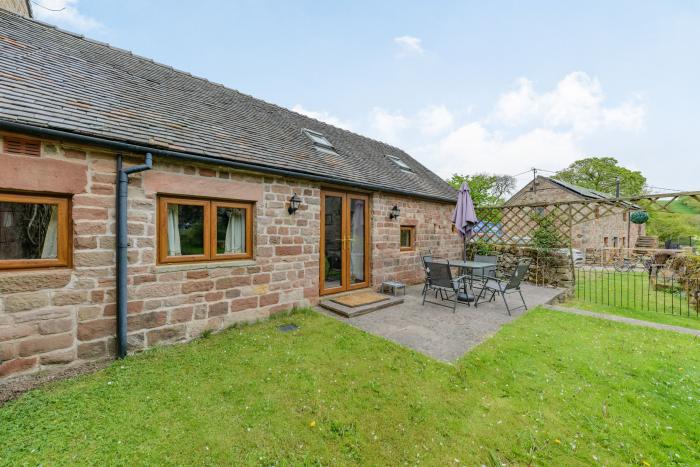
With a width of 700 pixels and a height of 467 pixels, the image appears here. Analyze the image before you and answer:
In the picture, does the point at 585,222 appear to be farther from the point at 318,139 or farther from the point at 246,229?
the point at 246,229

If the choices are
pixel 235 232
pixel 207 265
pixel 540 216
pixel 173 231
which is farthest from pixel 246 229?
pixel 540 216

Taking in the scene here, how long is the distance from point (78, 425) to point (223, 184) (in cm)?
348

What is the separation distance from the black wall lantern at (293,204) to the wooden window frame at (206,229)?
2.45 feet

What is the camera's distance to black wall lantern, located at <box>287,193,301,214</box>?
5.68 metres

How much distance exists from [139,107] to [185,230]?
2353 millimetres

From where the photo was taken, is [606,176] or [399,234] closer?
[399,234]

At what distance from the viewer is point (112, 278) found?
3.76 meters

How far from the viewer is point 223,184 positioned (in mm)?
4797

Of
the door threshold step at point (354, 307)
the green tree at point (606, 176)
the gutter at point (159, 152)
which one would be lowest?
the door threshold step at point (354, 307)

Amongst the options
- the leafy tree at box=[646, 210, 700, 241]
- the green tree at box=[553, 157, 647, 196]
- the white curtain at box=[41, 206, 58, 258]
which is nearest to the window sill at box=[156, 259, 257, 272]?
the white curtain at box=[41, 206, 58, 258]

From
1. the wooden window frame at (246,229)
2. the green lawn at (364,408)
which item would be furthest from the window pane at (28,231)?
the wooden window frame at (246,229)

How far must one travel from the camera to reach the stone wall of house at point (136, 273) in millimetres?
3230

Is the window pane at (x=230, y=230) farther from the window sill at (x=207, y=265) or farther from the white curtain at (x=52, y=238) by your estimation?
the white curtain at (x=52, y=238)

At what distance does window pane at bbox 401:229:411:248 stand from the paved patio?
7.64ft
